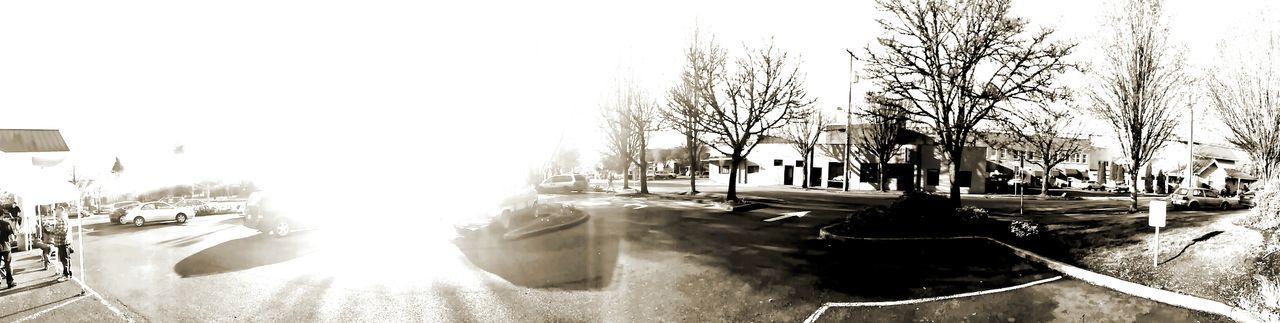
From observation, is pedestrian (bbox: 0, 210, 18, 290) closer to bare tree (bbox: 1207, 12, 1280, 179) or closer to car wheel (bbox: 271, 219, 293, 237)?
car wheel (bbox: 271, 219, 293, 237)

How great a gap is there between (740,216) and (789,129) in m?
21.4

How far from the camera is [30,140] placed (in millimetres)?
20891

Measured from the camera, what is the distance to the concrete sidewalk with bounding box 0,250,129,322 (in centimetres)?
709

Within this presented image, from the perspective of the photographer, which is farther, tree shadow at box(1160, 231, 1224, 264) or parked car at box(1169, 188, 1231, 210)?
parked car at box(1169, 188, 1231, 210)

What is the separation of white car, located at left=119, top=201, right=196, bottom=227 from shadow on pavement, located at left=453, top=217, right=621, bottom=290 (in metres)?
15.6

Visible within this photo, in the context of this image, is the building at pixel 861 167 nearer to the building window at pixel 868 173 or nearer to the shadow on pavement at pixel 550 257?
the building window at pixel 868 173

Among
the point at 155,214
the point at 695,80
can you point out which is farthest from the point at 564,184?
the point at 155,214

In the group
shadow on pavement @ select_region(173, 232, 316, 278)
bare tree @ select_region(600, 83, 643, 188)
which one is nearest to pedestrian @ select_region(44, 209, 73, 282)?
shadow on pavement @ select_region(173, 232, 316, 278)

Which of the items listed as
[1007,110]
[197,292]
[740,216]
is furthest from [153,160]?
[1007,110]

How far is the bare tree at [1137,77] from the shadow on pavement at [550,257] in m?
17.7

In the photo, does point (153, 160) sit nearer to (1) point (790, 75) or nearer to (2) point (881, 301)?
(1) point (790, 75)

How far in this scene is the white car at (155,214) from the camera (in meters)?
19.0

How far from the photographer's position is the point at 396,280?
27.4 ft

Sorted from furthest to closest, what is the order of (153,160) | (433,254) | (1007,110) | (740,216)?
(153,160)
(740,216)
(1007,110)
(433,254)
